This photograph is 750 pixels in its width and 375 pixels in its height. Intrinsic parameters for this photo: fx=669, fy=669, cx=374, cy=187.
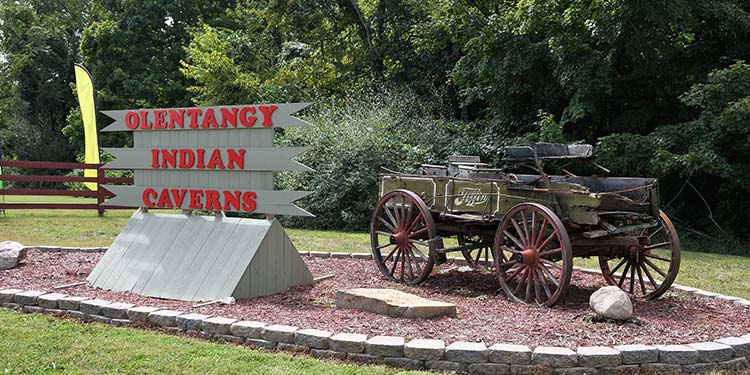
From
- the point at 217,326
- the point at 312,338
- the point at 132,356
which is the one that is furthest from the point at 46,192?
the point at 312,338

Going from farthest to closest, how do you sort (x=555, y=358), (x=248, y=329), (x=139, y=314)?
1. (x=139, y=314)
2. (x=248, y=329)
3. (x=555, y=358)

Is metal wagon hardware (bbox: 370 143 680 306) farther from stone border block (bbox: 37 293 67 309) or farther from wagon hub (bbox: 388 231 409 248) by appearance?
stone border block (bbox: 37 293 67 309)

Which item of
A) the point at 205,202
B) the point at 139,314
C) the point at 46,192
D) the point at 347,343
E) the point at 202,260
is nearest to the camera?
the point at 347,343

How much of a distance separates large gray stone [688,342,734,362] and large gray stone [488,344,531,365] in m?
1.30

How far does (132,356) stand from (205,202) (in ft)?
9.51

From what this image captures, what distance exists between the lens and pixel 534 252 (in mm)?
6484

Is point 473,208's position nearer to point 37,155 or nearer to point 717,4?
point 717,4

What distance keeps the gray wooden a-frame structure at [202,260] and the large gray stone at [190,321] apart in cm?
83

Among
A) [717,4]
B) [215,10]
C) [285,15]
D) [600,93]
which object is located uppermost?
[215,10]

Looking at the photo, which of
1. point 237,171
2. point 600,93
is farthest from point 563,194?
point 600,93

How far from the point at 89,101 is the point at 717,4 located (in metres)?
16.0

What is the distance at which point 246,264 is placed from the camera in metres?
6.89

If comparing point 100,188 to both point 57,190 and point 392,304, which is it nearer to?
point 57,190

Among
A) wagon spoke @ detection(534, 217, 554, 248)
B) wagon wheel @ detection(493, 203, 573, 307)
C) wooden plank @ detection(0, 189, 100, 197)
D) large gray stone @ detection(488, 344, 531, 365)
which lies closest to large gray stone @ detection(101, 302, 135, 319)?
large gray stone @ detection(488, 344, 531, 365)
